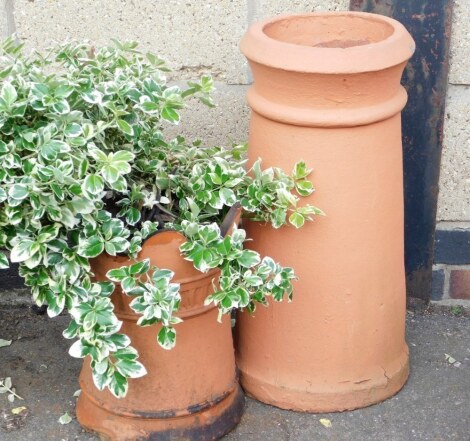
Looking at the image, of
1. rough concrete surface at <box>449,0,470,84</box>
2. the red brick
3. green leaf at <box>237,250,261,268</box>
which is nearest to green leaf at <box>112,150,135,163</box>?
green leaf at <box>237,250,261,268</box>

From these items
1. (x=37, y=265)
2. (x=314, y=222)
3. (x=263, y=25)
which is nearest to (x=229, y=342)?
(x=314, y=222)

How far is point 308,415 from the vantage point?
2.64 m

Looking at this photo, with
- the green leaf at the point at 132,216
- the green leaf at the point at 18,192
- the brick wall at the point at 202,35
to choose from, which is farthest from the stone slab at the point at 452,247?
the green leaf at the point at 18,192

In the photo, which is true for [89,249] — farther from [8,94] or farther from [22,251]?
[8,94]

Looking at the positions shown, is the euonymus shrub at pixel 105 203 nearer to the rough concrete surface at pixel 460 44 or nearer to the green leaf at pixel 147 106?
the green leaf at pixel 147 106

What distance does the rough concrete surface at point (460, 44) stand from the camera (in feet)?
9.14

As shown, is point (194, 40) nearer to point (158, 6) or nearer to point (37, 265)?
point (158, 6)

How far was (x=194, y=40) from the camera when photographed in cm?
286

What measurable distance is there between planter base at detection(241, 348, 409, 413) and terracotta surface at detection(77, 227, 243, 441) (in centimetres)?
14

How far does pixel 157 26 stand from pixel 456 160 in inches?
39.5

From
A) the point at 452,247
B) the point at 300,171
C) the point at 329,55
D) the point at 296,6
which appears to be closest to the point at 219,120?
the point at 296,6

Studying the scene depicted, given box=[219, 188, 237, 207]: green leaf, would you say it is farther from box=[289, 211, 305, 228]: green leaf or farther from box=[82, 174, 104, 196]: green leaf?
box=[82, 174, 104, 196]: green leaf

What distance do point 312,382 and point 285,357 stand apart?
10 centimetres

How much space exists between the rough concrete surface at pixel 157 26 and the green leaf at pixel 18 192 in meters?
0.88
